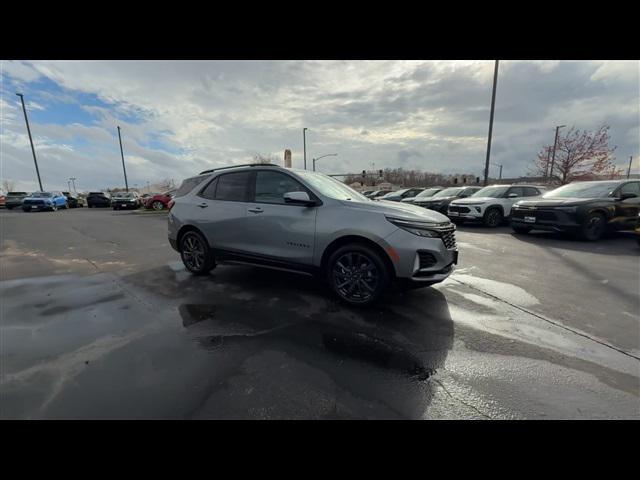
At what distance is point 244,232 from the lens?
436 centimetres

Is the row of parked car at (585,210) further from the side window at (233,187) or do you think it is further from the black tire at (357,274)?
the black tire at (357,274)

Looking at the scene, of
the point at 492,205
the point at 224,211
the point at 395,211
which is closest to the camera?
the point at 395,211

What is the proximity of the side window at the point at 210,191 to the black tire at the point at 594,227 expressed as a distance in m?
9.41

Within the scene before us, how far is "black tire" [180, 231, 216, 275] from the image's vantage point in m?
4.88

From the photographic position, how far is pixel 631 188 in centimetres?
833

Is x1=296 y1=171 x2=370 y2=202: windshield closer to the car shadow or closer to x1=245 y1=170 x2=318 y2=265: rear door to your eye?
x1=245 y1=170 x2=318 y2=265: rear door

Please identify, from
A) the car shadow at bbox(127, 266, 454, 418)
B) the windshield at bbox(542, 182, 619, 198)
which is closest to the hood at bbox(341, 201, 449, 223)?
the car shadow at bbox(127, 266, 454, 418)

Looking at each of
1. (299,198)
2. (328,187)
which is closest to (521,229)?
(328,187)

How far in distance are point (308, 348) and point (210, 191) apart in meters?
3.35

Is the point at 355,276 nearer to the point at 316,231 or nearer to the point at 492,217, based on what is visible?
the point at 316,231

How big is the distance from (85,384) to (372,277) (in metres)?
2.95

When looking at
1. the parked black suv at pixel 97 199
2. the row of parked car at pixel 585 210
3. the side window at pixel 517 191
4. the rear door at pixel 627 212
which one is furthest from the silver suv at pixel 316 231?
the parked black suv at pixel 97 199

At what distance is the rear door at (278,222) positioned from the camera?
12.7ft
